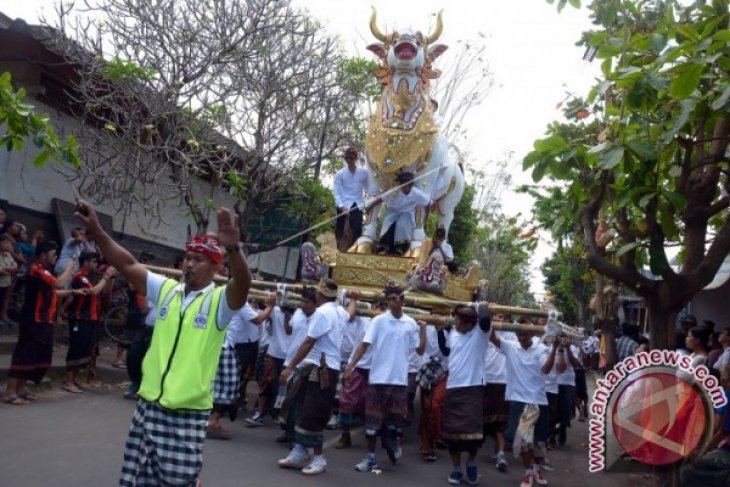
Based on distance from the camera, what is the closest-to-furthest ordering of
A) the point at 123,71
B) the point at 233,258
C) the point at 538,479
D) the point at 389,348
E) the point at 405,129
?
1. the point at 233,258
2. the point at 389,348
3. the point at 538,479
4. the point at 123,71
5. the point at 405,129

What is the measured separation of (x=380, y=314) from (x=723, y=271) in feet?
20.7

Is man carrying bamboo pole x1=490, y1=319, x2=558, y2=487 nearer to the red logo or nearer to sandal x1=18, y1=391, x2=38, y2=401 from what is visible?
the red logo

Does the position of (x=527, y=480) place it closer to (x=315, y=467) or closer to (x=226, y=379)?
(x=315, y=467)

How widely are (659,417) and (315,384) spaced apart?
3097 mm

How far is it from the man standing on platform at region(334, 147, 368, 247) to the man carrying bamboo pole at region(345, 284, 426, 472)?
3.24 m

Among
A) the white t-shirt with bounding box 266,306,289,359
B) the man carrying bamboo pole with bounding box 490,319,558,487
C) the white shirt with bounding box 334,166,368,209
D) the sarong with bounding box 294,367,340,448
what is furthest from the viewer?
the white shirt with bounding box 334,166,368,209

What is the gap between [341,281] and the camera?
9.66 metres

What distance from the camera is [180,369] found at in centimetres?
367

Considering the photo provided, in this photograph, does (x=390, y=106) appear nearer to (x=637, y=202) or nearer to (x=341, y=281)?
(x=341, y=281)

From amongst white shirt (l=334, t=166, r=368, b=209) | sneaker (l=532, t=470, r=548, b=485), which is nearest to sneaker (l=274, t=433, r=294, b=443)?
sneaker (l=532, t=470, r=548, b=485)

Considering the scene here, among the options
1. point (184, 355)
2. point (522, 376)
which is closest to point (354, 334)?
point (522, 376)

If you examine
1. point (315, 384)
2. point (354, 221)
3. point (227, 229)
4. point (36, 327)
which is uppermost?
point (354, 221)

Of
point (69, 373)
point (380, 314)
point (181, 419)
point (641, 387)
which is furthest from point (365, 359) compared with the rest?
point (181, 419)

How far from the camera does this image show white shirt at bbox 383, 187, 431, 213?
32.8 ft
